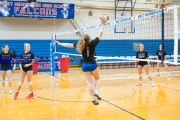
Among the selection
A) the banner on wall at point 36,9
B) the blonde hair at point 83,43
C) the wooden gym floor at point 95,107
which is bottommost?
the wooden gym floor at point 95,107

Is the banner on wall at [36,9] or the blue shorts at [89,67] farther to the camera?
the banner on wall at [36,9]

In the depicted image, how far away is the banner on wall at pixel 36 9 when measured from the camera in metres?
16.6

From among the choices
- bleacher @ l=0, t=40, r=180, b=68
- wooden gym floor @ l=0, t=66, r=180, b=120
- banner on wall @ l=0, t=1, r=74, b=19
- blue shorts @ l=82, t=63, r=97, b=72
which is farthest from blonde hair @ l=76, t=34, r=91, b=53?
banner on wall @ l=0, t=1, r=74, b=19

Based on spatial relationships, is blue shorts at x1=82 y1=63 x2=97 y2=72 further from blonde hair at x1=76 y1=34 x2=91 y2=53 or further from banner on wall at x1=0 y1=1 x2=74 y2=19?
banner on wall at x1=0 y1=1 x2=74 y2=19

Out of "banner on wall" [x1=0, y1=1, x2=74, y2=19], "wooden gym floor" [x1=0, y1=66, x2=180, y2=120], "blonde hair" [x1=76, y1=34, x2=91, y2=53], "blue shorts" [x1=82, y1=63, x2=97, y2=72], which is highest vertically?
"banner on wall" [x1=0, y1=1, x2=74, y2=19]

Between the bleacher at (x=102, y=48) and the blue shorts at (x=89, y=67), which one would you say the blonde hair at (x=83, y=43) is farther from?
the bleacher at (x=102, y=48)

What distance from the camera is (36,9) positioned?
17141 millimetres

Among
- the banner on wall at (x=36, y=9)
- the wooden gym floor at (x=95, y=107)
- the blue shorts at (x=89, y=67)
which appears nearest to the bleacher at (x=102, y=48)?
the banner on wall at (x=36, y=9)

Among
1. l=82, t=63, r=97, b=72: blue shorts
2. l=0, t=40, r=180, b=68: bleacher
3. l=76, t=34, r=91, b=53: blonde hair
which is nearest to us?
l=76, t=34, r=91, b=53: blonde hair

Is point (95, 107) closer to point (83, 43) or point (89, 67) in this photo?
point (89, 67)

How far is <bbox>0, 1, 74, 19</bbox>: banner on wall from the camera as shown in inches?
654

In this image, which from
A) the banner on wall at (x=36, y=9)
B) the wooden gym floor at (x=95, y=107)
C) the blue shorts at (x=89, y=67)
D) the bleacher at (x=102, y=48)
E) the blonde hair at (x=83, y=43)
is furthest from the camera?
the bleacher at (x=102, y=48)

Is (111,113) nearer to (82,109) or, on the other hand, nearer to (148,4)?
(82,109)

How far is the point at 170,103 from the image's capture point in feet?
23.8
